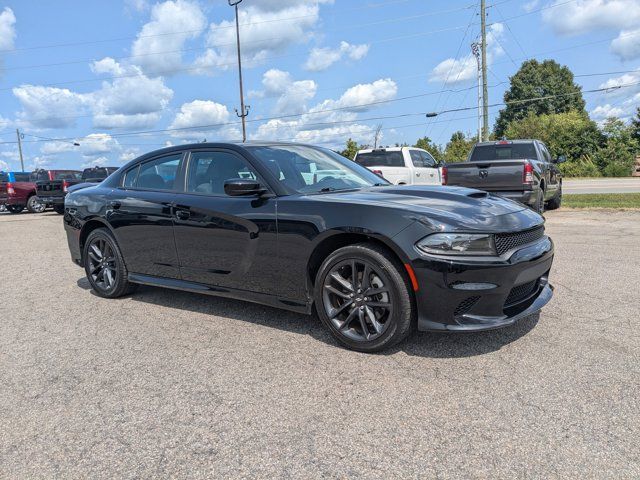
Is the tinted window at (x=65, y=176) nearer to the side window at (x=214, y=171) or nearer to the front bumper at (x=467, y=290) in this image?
the side window at (x=214, y=171)

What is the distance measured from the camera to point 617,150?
135 feet

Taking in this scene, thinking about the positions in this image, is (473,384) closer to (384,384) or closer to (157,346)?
(384,384)

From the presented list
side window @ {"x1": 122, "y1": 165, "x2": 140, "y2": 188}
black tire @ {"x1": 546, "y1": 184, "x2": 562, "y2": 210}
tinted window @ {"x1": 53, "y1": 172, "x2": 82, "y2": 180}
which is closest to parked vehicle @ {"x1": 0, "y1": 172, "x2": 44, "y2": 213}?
tinted window @ {"x1": 53, "y1": 172, "x2": 82, "y2": 180}

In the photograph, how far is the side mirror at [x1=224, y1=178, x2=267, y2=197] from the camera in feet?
12.9

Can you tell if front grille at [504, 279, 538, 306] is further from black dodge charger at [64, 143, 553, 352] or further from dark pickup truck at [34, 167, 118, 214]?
dark pickup truck at [34, 167, 118, 214]

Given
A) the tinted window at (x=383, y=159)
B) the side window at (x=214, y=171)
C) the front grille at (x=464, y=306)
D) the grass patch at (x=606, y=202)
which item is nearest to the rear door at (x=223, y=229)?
the side window at (x=214, y=171)

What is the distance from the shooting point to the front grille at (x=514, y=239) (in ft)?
11.0

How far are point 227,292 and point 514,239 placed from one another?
7.55 ft

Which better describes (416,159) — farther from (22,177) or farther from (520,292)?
(22,177)

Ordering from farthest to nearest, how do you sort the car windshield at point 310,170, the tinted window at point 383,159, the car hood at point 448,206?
the tinted window at point 383,159
the car windshield at point 310,170
the car hood at point 448,206

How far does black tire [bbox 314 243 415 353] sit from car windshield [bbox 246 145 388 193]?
0.81m

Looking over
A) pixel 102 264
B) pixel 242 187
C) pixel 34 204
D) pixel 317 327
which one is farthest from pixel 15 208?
pixel 317 327

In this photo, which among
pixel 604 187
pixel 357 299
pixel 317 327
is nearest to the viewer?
pixel 357 299

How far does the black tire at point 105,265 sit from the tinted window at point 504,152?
9523 millimetres
